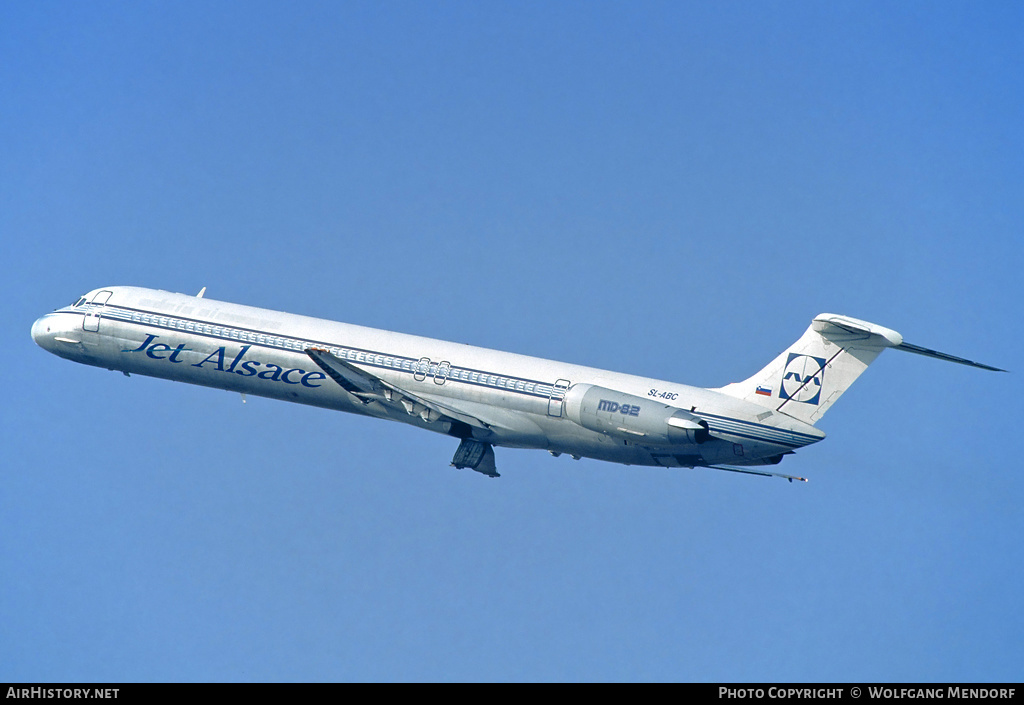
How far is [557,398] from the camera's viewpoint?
4534 cm

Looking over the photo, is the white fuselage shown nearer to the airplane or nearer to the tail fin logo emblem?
the airplane

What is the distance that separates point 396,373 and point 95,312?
1284 centimetres

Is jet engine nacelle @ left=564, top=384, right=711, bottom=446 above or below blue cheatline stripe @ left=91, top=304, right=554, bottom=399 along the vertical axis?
below

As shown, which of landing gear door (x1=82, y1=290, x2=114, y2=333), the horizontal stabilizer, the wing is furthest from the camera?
landing gear door (x1=82, y1=290, x2=114, y2=333)

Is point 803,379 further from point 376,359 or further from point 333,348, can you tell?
point 333,348

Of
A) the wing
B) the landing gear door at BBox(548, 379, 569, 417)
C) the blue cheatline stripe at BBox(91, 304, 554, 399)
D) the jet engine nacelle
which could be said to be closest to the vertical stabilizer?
the jet engine nacelle

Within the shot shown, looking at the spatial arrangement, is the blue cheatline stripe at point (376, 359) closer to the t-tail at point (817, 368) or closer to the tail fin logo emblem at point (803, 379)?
the t-tail at point (817, 368)

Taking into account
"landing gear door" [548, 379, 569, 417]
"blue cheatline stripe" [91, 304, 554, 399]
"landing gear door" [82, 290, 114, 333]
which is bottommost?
"landing gear door" [548, 379, 569, 417]

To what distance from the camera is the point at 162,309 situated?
51500mm

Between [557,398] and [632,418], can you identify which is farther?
[557,398]

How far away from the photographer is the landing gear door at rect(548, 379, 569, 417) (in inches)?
1781

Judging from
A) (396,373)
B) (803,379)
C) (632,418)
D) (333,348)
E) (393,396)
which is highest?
(333,348)

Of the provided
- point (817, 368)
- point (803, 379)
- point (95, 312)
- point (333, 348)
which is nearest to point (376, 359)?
point (333, 348)
